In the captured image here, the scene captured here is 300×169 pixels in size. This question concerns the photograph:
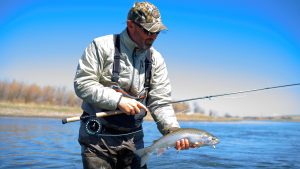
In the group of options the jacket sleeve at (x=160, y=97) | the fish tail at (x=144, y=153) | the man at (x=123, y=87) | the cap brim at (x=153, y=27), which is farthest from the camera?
the jacket sleeve at (x=160, y=97)

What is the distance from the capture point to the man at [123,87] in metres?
4.23

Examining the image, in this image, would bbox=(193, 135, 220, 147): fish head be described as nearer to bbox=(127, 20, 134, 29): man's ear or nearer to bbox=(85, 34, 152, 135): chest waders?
bbox=(85, 34, 152, 135): chest waders

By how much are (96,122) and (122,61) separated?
2.70 feet

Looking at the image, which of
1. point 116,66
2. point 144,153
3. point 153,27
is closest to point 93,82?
point 116,66

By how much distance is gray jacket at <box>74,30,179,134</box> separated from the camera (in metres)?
4.19

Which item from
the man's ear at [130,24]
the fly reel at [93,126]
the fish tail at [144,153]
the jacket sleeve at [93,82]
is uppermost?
the man's ear at [130,24]

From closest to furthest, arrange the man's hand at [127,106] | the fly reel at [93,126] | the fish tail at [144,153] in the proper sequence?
the man's hand at [127,106] < the fly reel at [93,126] < the fish tail at [144,153]

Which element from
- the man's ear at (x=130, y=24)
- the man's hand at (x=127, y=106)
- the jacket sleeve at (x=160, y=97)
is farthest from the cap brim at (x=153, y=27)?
the man's hand at (x=127, y=106)

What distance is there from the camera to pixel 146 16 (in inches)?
172

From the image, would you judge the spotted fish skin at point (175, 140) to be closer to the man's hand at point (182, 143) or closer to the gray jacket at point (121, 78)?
the man's hand at point (182, 143)

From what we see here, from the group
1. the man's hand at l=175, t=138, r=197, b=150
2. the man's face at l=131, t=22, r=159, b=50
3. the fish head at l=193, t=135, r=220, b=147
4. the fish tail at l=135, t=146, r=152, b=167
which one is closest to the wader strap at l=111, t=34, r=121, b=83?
the man's face at l=131, t=22, r=159, b=50

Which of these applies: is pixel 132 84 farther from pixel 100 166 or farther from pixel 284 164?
pixel 284 164

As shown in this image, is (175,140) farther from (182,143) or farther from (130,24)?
(130,24)

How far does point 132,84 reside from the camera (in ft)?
14.9
